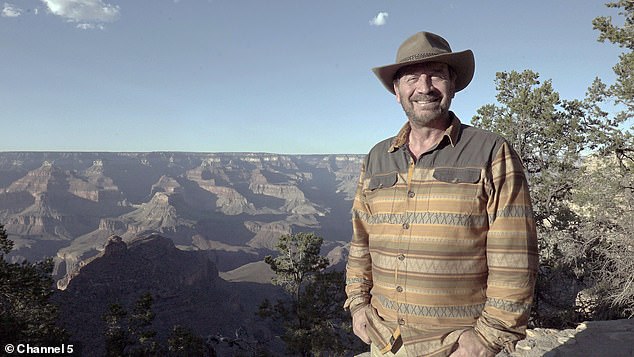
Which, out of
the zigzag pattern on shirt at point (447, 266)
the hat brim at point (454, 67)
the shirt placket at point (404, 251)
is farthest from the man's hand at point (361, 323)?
the hat brim at point (454, 67)

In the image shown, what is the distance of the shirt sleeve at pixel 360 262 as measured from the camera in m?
2.42

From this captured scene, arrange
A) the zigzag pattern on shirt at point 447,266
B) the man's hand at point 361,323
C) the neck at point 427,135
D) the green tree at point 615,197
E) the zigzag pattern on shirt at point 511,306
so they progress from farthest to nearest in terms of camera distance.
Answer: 1. the green tree at point 615,197
2. the man's hand at point 361,323
3. the neck at point 427,135
4. the zigzag pattern on shirt at point 447,266
5. the zigzag pattern on shirt at point 511,306

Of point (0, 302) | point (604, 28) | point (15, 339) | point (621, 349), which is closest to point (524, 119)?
point (604, 28)

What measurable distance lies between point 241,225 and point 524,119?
164153mm

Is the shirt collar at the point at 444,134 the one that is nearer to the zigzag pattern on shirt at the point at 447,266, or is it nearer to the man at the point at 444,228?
the man at the point at 444,228

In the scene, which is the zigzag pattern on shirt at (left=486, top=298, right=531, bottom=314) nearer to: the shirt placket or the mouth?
the shirt placket

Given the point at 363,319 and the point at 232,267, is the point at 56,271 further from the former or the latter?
the point at 363,319

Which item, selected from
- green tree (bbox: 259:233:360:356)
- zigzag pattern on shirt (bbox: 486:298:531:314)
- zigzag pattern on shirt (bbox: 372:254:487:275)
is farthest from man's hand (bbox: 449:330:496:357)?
green tree (bbox: 259:233:360:356)

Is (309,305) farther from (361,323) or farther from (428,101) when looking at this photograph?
(428,101)

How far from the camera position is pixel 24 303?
10633 millimetres

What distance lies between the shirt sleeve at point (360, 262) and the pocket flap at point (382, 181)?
0.65 ft

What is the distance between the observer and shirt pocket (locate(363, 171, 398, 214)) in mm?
2070

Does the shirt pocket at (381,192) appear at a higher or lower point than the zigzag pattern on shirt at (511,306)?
higher

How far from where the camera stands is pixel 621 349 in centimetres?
572
